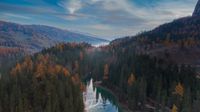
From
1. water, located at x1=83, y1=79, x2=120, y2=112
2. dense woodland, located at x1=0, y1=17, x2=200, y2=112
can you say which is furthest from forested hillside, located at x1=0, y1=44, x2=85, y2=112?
water, located at x1=83, y1=79, x2=120, y2=112

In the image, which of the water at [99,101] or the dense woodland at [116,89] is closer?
the dense woodland at [116,89]

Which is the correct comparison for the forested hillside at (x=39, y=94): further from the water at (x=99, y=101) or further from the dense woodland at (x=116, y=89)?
the water at (x=99, y=101)

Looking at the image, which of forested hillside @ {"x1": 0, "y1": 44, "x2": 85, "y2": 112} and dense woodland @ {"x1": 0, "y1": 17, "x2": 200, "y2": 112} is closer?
forested hillside @ {"x1": 0, "y1": 44, "x2": 85, "y2": 112}

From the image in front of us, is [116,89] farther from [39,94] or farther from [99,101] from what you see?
[39,94]

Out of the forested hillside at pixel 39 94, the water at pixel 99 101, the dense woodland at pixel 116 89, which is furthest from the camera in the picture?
the water at pixel 99 101

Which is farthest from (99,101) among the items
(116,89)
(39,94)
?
(39,94)

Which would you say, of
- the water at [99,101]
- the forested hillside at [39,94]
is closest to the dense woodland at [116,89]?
the forested hillside at [39,94]

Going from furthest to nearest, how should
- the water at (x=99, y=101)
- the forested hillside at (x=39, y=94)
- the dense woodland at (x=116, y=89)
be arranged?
the water at (x=99, y=101), the dense woodland at (x=116, y=89), the forested hillside at (x=39, y=94)

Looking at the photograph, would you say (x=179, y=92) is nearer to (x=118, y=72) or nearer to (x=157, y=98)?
(x=157, y=98)

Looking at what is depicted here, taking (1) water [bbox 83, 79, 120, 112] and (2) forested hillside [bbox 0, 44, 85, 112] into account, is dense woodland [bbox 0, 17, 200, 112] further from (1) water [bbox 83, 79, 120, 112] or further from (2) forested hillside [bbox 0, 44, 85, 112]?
(1) water [bbox 83, 79, 120, 112]
